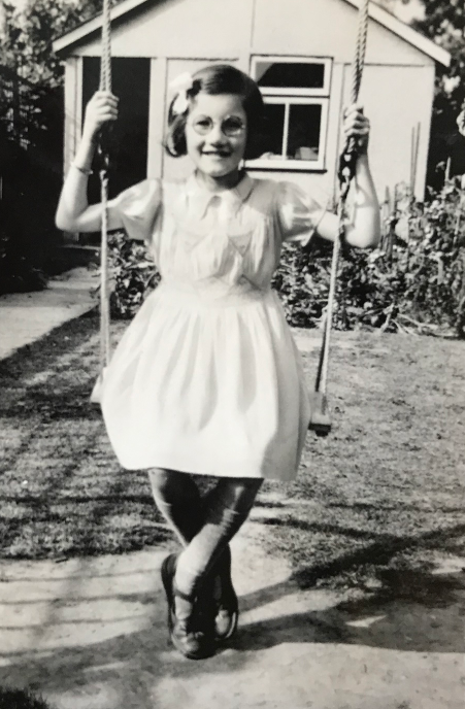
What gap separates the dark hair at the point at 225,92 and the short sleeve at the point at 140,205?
3.1 inches

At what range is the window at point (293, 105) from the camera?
136 cm

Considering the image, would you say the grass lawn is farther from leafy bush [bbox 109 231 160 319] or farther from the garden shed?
the garden shed

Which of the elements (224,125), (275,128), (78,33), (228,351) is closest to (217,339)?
(228,351)

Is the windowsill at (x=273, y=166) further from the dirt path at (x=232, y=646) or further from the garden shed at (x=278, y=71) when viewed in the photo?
the dirt path at (x=232, y=646)

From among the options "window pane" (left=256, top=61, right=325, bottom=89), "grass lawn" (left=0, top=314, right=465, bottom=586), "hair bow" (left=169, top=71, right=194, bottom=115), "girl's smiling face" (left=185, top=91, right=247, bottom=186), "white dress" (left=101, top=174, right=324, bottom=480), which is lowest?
"grass lawn" (left=0, top=314, right=465, bottom=586)

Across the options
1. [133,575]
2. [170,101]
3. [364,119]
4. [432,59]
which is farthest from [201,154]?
[133,575]

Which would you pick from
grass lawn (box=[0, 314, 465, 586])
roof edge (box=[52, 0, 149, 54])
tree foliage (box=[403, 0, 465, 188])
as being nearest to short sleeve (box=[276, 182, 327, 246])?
tree foliage (box=[403, 0, 465, 188])

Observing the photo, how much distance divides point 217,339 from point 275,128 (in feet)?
1.49

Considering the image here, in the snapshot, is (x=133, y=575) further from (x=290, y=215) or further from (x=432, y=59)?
(x=432, y=59)

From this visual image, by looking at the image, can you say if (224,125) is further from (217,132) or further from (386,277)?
(386,277)

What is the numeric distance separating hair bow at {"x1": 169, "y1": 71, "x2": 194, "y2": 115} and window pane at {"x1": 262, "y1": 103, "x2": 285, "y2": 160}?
20cm

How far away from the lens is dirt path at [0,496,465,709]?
1203 mm

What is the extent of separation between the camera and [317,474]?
1.80 meters

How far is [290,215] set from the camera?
118 centimetres
